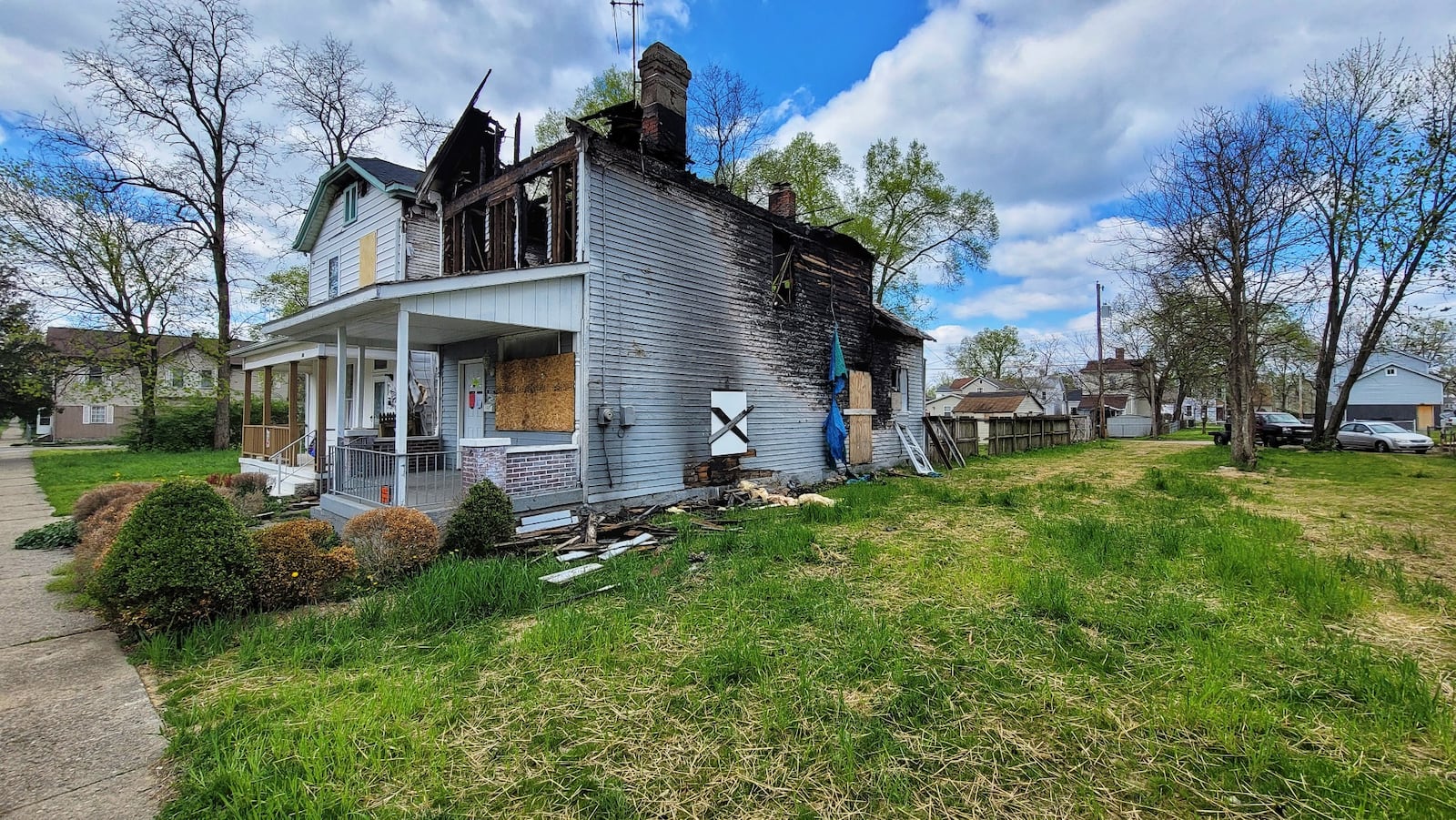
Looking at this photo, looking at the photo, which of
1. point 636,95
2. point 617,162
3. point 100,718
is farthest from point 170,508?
point 636,95

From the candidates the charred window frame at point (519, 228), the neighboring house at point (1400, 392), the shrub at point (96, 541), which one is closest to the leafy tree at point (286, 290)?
the charred window frame at point (519, 228)

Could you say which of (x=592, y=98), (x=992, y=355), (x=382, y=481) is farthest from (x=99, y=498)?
(x=992, y=355)

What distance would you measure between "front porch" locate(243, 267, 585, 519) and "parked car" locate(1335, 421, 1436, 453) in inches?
1154

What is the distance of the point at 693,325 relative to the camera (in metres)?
10.4

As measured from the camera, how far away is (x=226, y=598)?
4535 millimetres

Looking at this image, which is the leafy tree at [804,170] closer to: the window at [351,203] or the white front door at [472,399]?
the window at [351,203]

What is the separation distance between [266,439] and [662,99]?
12008mm

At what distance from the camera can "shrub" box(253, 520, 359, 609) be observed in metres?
4.95

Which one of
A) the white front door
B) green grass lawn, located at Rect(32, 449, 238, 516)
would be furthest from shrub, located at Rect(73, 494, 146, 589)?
green grass lawn, located at Rect(32, 449, 238, 516)

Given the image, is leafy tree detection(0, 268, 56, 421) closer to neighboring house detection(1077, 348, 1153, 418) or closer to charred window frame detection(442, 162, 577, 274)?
charred window frame detection(442, 162, 577, 274)

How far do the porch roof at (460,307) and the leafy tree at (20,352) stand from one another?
2201cm

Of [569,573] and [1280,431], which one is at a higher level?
[1280,431]

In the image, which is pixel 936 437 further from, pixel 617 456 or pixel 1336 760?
pixel 1336 760

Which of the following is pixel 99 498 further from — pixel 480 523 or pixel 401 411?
pixel 480 523
